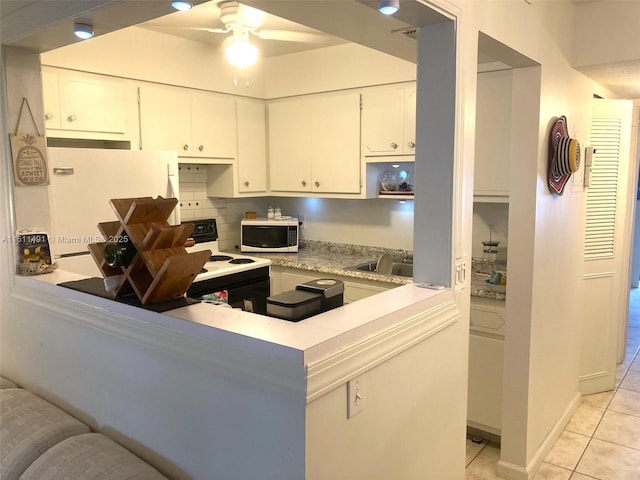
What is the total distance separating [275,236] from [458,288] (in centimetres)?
248

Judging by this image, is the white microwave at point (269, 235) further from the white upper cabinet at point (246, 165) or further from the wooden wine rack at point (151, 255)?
the wooden wine rack at point (151, 255)

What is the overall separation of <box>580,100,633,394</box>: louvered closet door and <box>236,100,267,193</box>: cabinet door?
2.43 metres

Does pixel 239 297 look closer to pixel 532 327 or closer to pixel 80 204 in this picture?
pixel 80 204

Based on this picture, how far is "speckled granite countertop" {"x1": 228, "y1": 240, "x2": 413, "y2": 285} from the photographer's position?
3.38 metres

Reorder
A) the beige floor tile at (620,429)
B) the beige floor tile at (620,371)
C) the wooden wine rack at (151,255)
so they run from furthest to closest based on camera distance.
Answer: the beige floor tile at (620,371)
the beige floor tile at (620,429)
the wooden wine rack at (151,255)

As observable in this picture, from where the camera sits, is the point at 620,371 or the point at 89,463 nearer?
the point at 89,463

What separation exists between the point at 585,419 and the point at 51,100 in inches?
150

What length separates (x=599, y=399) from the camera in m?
3.55

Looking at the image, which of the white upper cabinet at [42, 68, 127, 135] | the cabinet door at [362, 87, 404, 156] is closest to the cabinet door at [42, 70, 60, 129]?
the white upper cabinet at [42, 68, 127, 135]

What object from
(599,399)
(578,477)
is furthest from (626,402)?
(578,477)

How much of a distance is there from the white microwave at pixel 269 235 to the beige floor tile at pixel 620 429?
8.16ft

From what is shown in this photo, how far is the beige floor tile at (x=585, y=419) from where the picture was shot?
3.14 meters

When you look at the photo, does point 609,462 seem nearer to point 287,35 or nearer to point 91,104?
point 287,35

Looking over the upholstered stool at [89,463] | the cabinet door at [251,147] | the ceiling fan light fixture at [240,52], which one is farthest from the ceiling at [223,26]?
the upholstered stool at [89,463]
